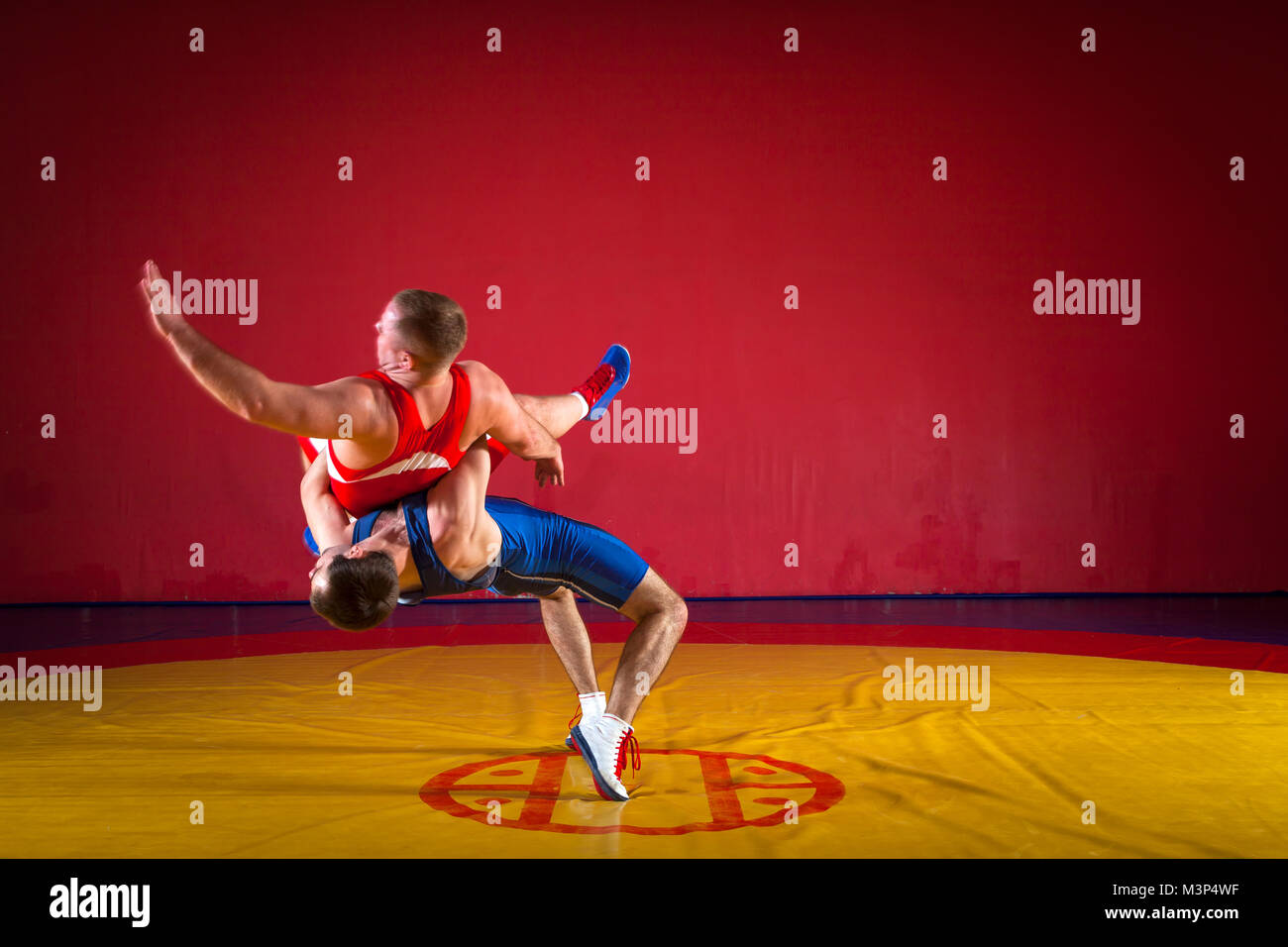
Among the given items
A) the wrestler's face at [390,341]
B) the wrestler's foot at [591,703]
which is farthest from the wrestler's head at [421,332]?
the wrestler's foot at [591,703]

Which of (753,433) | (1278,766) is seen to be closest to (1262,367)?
(753,433)

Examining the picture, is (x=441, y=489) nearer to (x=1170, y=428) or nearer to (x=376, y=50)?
(x=376, y=50)

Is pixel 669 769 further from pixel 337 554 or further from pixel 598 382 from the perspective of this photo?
pixel 598 382

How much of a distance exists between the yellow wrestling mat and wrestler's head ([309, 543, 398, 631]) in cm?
44

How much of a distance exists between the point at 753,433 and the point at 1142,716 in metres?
4.31

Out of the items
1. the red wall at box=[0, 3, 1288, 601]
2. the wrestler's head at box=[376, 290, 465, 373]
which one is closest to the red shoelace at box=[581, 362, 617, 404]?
the wrestler's head at box=[376, 290, 465, 373]

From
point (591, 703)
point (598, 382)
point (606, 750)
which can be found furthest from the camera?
point (598, 382)

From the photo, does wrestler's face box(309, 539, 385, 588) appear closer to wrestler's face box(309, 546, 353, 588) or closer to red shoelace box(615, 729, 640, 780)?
wrestler's face box(309, 546, 353, 588)

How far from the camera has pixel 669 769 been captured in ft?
9.60

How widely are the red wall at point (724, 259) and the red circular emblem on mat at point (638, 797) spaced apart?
4.58 meters

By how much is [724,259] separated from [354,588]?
18.3ft

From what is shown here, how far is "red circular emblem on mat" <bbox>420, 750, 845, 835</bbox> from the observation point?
7.91 feet

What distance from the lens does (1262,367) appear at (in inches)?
304

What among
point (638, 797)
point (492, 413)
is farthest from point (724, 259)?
point (638, 797)
